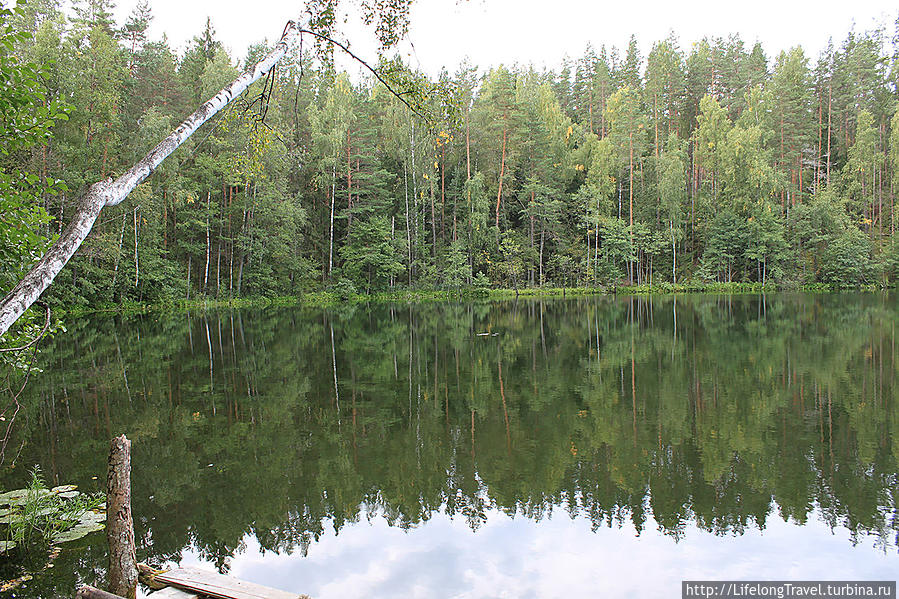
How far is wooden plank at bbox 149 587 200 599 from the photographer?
3320mm

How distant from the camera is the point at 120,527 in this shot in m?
3.65

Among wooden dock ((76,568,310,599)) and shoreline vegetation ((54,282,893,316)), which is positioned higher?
shoreline vegetation ((54,282,893,316))

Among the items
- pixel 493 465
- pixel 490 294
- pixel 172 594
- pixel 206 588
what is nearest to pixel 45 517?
pixel 172 594

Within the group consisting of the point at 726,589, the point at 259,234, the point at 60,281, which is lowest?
the point at 726,589

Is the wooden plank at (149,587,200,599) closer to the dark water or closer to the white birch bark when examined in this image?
the dark water

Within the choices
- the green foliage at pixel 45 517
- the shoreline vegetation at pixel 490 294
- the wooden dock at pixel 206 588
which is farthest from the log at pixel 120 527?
the shoreline vegetation at pixel 490 294

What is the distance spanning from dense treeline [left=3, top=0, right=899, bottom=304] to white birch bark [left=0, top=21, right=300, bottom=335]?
28.3 meters

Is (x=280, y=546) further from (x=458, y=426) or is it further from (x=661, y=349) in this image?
(x=661, y=349)

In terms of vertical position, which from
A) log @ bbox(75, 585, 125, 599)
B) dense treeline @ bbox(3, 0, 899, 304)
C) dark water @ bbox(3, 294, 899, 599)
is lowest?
dark water @ bbox(3, 294, 899, 599)

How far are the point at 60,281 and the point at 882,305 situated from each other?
37588 mm

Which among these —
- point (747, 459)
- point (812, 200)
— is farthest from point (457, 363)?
point (812, 200)

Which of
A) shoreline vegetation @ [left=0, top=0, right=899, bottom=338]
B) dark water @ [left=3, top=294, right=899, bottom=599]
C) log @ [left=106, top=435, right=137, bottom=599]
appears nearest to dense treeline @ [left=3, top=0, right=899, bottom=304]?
shoreline vegetation @ [left=0, top=0, right=899, bottom=338]

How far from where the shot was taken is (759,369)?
1138 cm

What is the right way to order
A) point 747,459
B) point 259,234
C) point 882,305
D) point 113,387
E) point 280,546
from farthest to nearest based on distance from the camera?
point 259,234, point 882,305, point 113,387, point 747,459, point 280,546
